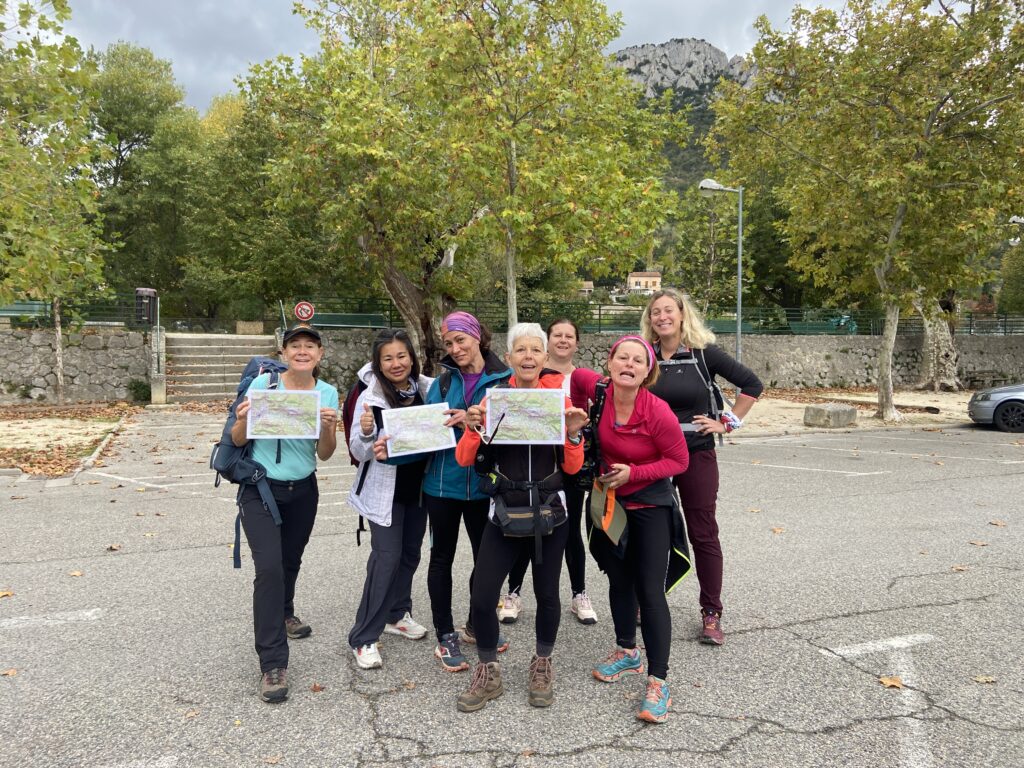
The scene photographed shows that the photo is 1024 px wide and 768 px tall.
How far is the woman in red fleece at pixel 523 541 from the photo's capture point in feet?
10.6

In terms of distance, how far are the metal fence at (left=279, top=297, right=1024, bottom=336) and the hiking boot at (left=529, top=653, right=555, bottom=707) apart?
18.6 m

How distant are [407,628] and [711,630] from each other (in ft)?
5.69

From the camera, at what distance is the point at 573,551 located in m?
4.25

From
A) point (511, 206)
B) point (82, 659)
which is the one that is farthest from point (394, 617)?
point (511, 206)

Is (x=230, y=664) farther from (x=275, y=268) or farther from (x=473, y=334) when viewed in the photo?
(x=275, y=268)

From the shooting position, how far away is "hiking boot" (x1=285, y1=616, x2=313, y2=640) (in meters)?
4.07


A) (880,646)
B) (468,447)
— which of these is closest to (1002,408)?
Result: (880,646)

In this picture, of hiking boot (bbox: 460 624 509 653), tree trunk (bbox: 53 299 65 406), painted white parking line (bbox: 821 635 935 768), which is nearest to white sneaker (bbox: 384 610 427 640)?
hiking boot (bbox: 460 624 509 653)

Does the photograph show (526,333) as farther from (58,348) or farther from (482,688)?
(58,348)

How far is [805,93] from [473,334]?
15.5 meters

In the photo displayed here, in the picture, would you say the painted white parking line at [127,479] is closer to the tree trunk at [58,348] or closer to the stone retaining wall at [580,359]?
→ the tree trunk at [58,348]

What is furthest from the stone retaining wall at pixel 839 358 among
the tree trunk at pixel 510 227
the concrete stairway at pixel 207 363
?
the concrete stairway at pixel 207 363

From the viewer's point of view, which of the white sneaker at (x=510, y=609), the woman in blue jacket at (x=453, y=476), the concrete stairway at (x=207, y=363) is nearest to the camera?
the woman in blue jacket at (x=453, y=476)

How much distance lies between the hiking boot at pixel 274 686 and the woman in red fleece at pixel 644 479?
1629 millimetres
